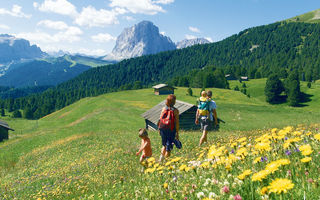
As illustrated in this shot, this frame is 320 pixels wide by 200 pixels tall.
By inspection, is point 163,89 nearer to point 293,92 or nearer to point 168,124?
point 293,92

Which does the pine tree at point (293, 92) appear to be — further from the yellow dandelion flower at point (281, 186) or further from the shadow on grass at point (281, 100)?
the yellow dandelion flower at point (281, 186)

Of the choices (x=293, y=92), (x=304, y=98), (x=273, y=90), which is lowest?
(x=304, y=98)

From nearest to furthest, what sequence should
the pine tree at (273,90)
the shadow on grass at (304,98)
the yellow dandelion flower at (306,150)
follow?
the yellow dandelion flower at (306,150), the shadow on grass at (304,98), the pine tree at (273,90)

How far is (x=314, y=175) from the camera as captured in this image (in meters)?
2.54

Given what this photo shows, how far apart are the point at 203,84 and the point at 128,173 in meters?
123

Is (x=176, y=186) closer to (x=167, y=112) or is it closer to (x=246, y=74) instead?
(x=167, y=112)

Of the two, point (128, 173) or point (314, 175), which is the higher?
point (314, 175)

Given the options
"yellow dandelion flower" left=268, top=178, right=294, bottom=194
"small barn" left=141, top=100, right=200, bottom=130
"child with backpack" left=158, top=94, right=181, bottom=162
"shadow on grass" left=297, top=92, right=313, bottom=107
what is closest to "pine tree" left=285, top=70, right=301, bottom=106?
"shadow on grass" left=297, top=92, right=313, bottom=107

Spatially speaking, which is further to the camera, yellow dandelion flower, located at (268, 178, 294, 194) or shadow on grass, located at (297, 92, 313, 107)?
shadow on grass, located at (297, 92, 313, 107)

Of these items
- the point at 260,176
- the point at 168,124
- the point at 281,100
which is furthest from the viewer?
the point at 281,100

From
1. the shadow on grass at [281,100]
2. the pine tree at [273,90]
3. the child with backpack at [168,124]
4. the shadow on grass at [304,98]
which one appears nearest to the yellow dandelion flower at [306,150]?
the child with backpack at [168,124]

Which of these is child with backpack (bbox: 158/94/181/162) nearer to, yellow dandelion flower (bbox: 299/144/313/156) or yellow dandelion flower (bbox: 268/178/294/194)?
yellow dandelion flower (bbox: 299/144/313/156)

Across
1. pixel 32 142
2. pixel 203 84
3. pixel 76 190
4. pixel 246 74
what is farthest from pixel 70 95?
pixel 76 190

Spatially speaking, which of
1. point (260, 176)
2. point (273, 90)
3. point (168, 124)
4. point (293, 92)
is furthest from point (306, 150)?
point (273, 90)
